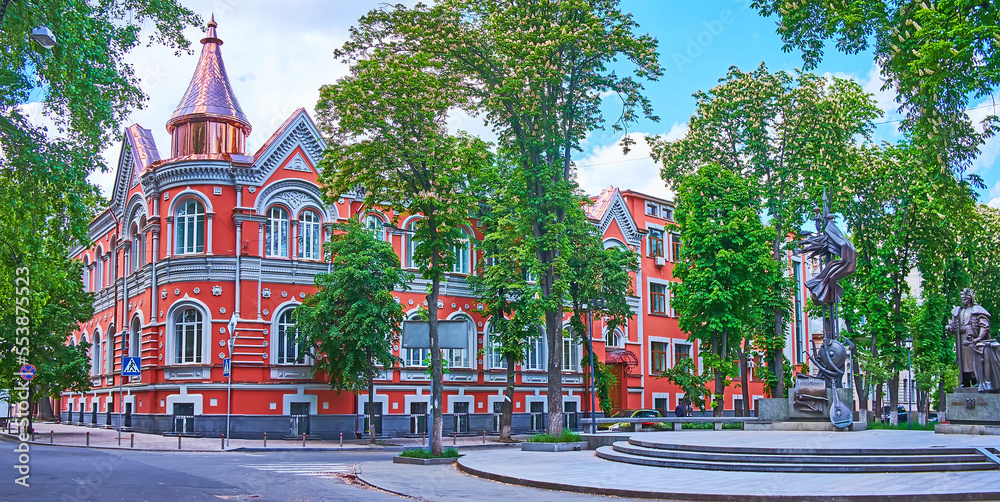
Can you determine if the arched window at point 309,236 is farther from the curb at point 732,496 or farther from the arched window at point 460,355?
the curb at point 732,496

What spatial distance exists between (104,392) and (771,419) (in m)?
31.8

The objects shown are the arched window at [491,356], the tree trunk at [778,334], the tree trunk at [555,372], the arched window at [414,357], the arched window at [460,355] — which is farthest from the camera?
the arched window at [491,356]

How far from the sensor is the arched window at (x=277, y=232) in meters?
37.0

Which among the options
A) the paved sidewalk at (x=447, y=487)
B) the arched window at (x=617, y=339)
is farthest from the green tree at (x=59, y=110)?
the arched window at (x=617, y=339)

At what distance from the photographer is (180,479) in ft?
54.5

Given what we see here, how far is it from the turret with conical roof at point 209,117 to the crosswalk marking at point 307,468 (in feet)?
66.3

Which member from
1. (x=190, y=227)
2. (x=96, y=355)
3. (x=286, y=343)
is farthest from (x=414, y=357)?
(x=96, y=355)

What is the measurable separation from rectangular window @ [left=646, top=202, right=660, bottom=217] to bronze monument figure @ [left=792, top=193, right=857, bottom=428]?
1080 inches

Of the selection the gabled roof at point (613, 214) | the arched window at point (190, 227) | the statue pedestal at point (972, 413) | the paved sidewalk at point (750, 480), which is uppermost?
the gabled roof at point (613, 214)

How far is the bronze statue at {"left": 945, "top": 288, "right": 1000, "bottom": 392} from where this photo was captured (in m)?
22.7

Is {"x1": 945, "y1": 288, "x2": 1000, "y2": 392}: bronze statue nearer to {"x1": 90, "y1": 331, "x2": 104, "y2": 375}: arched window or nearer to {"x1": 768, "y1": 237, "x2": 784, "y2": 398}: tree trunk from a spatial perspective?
{"x1": 768, "y1": 237, "x2": 784, "y2": 398}: tree trunk

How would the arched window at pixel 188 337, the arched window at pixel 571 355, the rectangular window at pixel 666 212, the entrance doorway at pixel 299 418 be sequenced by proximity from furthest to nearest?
the rectangular window at pixel 666 212 → the arched window at pixel 571 355 → the arched window at pixel 188 337 → the entrance doorway at pixel 299 418

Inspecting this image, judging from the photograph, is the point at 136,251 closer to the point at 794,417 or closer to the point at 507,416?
the point at 507,416

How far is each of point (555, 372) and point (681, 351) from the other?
2777 centimetres
